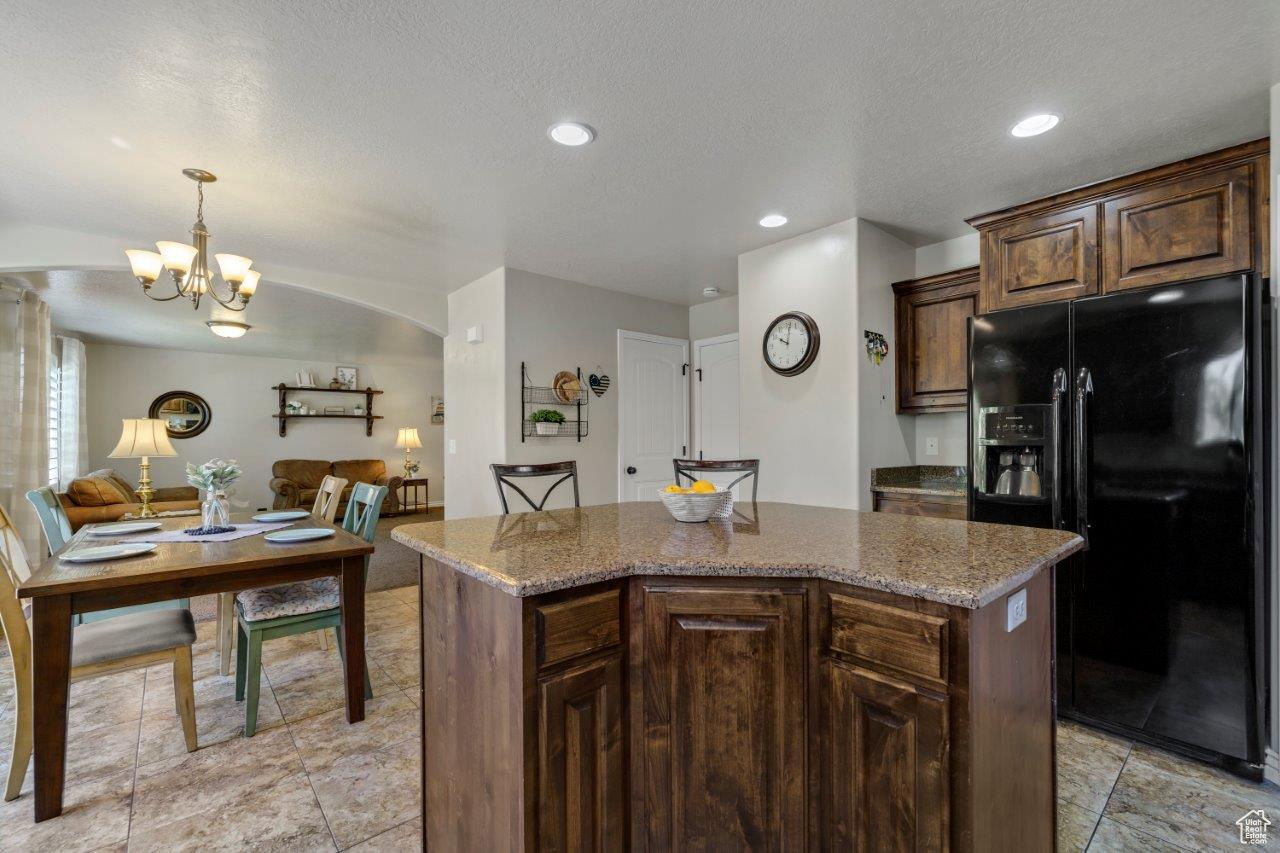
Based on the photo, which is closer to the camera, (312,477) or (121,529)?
(121,529)

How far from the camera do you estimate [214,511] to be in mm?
2854

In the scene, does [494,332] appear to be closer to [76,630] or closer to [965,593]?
[76,630]

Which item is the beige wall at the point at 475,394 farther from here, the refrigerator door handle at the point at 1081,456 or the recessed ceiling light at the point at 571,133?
the refrigerator door handle at the point at 1081,456

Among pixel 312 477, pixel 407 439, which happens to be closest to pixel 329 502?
pixel 312 477

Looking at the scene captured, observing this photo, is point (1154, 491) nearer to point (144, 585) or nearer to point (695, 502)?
point (695, 502)

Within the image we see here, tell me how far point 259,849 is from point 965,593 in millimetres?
2094

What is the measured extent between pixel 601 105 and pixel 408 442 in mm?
8123

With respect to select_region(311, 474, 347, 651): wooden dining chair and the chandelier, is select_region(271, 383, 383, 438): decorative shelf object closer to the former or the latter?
select_region(311, 474, 347, 651): wooden dining chair

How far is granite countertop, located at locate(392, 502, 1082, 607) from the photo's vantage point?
1.19 m

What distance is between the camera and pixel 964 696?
111cm

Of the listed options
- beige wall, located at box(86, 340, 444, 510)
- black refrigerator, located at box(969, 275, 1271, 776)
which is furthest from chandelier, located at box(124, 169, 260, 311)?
beige wall, located at box(86, 340, 444, 510)

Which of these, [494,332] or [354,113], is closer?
[354,113]

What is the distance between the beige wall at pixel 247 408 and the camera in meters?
7.66

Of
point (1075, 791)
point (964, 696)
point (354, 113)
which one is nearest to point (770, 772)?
point (964, 696)
